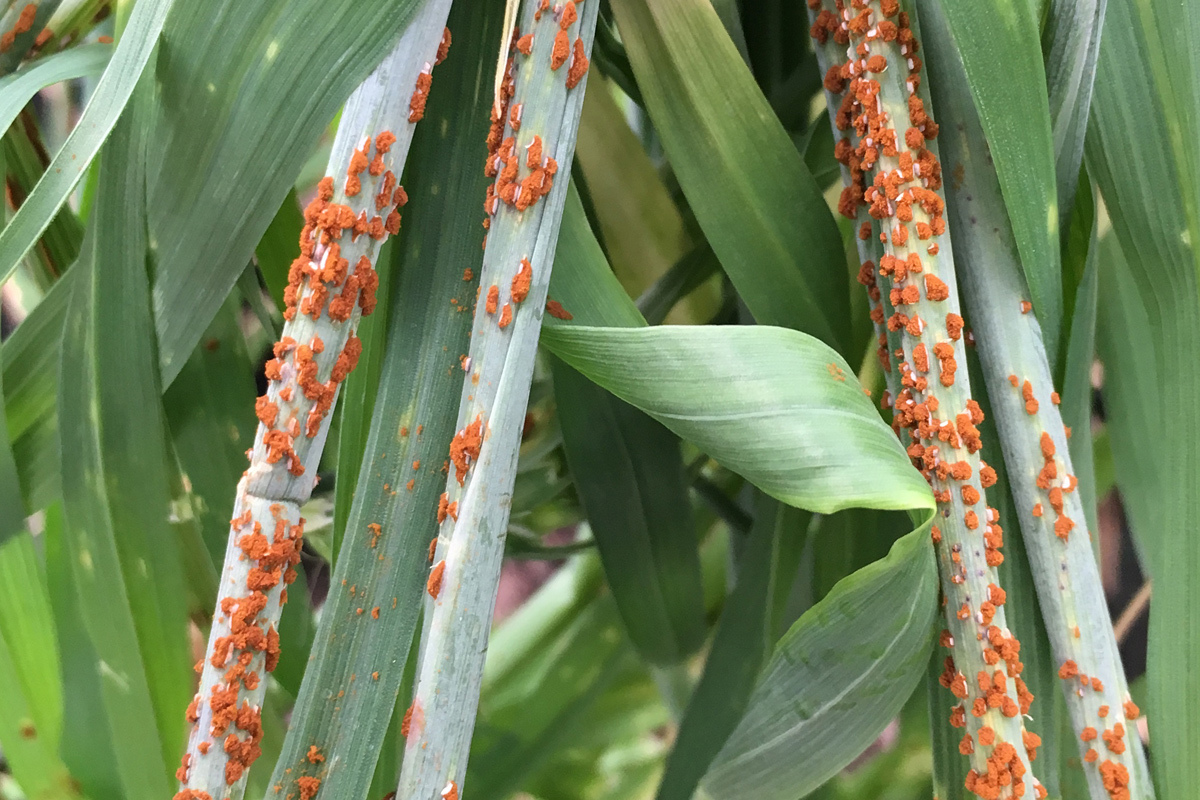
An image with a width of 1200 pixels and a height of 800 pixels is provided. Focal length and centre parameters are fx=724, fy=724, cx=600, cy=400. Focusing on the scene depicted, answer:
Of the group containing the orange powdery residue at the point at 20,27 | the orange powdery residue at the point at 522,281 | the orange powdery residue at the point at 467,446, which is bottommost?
the orange powdery residue at the point at 467,446

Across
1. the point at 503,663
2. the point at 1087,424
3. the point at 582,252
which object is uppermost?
the point at 582,252

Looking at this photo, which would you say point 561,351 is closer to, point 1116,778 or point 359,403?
point 359,403

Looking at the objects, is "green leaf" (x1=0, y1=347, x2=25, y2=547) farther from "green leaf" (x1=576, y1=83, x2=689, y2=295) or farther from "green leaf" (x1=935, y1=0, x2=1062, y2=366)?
"green leaf" (x1=935, y1=0, x2=1062, y2=366)

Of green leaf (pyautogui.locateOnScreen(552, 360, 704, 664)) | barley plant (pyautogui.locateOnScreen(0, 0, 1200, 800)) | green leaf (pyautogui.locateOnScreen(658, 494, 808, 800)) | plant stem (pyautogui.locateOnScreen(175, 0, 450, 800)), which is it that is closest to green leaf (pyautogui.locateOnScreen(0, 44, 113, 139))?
barley plant (pyautogui.locateOnScreen(0, 0, 1200, 800))

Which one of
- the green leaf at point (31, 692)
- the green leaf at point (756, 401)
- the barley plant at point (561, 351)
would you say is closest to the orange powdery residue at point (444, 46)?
the barley plant at point (561, 351)

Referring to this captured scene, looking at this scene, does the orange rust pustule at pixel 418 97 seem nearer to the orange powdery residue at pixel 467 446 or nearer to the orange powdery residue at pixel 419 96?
the orange powdery residue at pixel 419 96

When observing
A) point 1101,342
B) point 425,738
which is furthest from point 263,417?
point 1101,342

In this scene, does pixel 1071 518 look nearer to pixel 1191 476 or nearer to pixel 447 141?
pixel 1191 476
